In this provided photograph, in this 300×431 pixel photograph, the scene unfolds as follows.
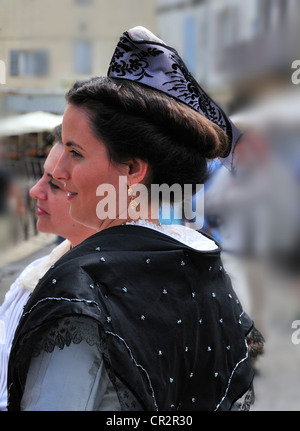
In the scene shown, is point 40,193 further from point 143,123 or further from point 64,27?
point 64,27

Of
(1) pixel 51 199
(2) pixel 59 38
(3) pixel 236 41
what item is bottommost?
(2) pixel 59 38

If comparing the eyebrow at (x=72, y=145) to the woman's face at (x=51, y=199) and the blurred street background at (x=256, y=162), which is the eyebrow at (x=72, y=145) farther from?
the blurred street background at (x=256, y=162)

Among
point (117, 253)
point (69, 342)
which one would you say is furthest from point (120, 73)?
point (69, 342)

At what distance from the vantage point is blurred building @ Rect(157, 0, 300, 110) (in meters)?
4.05

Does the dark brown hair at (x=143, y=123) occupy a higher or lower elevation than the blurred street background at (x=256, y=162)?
higher

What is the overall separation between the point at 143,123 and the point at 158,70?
4.6 inches

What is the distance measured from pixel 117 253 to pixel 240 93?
3106 millimetres

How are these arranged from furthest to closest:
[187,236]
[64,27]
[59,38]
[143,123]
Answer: [59,38] → [64,27] → [187,236] → [143,123]

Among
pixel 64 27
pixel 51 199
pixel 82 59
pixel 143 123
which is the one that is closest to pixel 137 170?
pixel 143 123

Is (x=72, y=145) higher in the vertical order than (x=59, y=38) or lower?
higher

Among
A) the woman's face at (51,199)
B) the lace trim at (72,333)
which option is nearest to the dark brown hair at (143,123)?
the lace trim at (72,333)

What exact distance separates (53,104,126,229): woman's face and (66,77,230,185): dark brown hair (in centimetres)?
1

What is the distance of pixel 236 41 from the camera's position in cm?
482

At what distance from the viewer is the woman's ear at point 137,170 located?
3.28 ft
